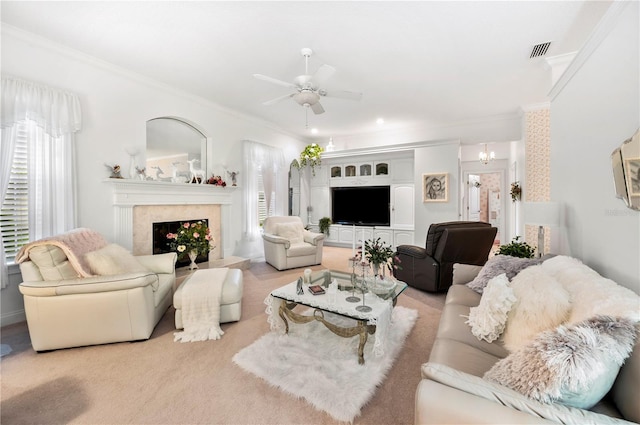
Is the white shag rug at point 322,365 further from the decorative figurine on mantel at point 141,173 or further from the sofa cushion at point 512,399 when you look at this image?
the decorative figurine on mantel at point 141,173

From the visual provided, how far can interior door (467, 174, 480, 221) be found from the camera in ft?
26.6

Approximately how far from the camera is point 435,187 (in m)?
5.86

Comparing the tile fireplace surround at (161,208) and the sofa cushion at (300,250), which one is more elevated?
the tile fireplace surround at (161,208)

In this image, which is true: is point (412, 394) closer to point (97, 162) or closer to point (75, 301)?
point (75, 301)

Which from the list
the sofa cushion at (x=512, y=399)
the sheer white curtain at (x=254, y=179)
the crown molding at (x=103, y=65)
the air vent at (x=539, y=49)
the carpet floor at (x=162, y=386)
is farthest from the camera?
the sheer white curtain at (x=254, y=179)

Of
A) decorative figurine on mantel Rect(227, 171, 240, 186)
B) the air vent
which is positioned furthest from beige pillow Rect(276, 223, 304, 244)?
the air vent

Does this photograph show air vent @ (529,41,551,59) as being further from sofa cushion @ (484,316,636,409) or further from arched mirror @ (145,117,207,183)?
arched mirror @ (145,117,207,183)

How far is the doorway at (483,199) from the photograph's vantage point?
800 cm

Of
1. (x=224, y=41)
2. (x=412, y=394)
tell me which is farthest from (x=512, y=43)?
(x=412, y=394)

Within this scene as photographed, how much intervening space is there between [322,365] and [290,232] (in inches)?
135

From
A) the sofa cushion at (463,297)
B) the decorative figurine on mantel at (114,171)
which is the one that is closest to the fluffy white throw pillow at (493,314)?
the sofa cushion at (463,297)

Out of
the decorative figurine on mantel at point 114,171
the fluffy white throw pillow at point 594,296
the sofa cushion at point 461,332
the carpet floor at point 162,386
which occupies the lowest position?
the carpet floor at point 162,386

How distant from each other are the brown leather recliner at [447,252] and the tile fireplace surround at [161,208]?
324 centimetres

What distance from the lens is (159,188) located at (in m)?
3.98
